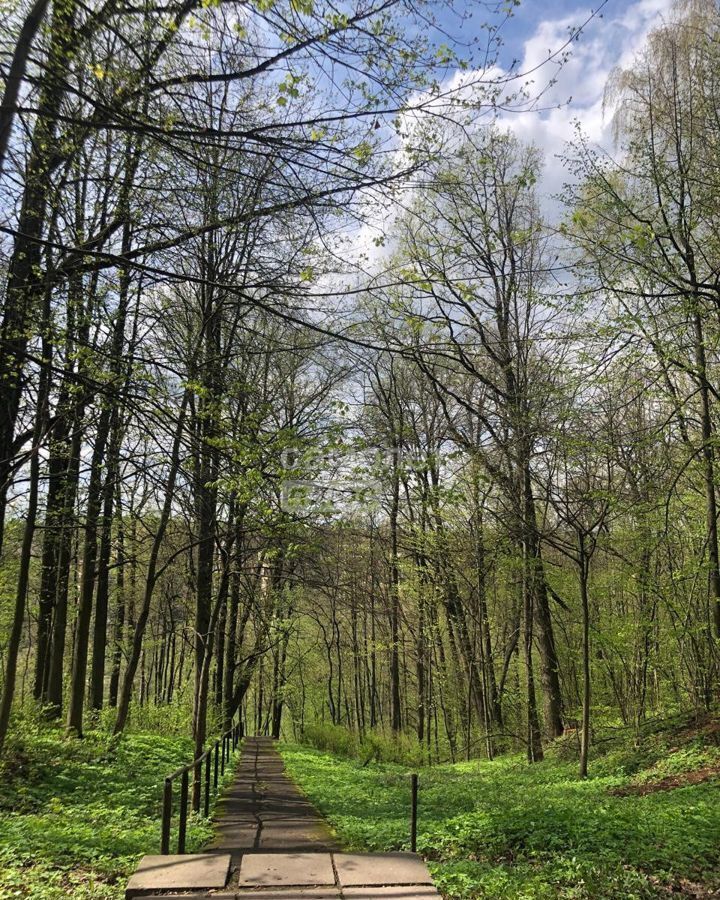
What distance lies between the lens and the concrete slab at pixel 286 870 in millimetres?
4770

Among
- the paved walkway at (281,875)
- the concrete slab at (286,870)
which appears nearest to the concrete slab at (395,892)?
the paved walkway at (281,875)

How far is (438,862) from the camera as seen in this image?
6035 mm

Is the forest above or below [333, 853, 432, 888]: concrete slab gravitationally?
above

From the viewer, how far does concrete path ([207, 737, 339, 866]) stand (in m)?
6.75

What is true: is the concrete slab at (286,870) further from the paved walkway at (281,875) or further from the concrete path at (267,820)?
the concrete path at (267,820)

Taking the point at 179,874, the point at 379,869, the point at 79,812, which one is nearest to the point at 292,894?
the point at 379,869

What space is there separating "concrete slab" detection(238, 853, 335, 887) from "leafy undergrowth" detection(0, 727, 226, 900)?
958mm

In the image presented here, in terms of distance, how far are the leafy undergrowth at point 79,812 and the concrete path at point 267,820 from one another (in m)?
0.43

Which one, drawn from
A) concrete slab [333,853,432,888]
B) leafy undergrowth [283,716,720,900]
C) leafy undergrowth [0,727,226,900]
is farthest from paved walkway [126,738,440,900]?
leafy undergrowth [283,716,720,900]

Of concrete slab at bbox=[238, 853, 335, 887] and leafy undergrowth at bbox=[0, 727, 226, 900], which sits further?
leafy undergrowth at bbox=[0, 727, 226, 900]

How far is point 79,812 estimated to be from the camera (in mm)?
7652

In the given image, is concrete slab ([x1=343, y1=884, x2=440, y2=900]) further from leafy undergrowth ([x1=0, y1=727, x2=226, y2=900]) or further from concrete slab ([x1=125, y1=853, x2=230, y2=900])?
leafy undergrowth ([x1=0, y1=727, x2=226, y2=900])

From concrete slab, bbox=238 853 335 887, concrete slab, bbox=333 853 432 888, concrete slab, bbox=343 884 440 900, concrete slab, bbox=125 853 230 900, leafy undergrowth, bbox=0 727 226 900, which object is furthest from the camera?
leafy undergrowth, bbox=0 727 226 900

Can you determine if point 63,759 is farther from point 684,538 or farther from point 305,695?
point 305,695
